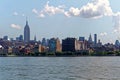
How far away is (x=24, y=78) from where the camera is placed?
59.1 metres

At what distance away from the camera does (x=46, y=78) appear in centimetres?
5822

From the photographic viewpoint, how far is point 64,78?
57625mm

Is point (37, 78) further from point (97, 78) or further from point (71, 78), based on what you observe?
point (97, 78)

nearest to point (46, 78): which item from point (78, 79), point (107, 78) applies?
point (78, 79)

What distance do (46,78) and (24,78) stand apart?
342cm

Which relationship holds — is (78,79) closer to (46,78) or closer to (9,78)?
(46,78)

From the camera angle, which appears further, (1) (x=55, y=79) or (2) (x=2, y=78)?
(2) (x=2, y=78)

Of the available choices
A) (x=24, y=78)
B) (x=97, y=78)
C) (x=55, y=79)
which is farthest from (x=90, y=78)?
(x=24, y=78)

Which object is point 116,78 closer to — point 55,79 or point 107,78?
point 107,78

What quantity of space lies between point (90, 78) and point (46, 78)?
21.2 ft

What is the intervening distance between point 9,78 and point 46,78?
5868mm

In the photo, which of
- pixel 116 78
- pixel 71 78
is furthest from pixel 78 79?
pixel 116 78

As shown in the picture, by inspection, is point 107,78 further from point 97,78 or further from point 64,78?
point 64,78

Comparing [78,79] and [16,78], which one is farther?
[16,78]
